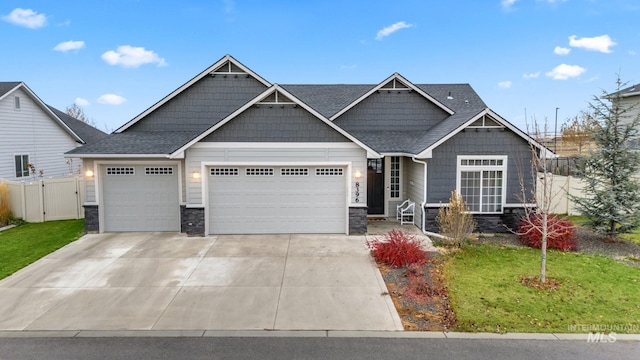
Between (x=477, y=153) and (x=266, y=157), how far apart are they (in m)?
7.14

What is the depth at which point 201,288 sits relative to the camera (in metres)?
8.12

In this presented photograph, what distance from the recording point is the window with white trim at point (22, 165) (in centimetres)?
1922

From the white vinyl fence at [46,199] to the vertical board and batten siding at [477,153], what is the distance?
13.8m

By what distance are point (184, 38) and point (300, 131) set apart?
63.0ft

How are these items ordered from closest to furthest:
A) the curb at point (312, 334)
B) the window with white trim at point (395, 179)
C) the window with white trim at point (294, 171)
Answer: the curb at point (312, 334), the window with white trim at point (294, 171), the window with white trim at point (395, 179)

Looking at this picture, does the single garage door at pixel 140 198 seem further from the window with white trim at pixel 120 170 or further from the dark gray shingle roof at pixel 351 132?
the dark gray shingle roof at pixel 351 132

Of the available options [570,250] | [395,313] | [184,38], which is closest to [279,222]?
[395,313]

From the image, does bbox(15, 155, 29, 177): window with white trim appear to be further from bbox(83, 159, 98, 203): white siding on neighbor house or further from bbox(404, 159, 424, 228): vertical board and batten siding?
bbox(404, 159, 424, 228): vertical board and batten siding

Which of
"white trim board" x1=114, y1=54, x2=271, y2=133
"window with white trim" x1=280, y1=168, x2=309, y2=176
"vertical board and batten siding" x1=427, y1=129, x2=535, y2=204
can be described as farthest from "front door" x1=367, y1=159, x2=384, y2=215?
"white trim board" x1=114, y1=54, x2=271, y2=133

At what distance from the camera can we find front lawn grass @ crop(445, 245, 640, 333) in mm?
6461

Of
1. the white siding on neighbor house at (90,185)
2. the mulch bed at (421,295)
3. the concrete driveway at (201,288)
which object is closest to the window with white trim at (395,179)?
the concrete driveway at (201,288)

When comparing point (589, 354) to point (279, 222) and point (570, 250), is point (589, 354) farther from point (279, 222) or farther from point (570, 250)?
point (279, 222)

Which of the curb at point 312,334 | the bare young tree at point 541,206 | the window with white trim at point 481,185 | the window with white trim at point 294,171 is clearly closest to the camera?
the curb at point 312,334

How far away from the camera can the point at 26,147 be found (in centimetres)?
1986
